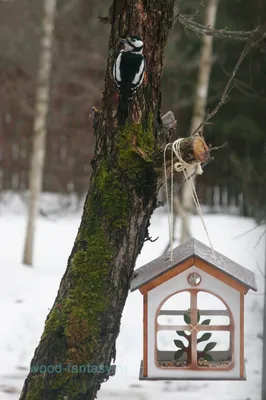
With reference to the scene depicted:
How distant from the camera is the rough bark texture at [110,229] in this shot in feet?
7.03

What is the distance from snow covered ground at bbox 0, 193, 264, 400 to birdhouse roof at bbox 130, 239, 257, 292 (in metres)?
1.69

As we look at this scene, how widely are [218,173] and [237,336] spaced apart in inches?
411

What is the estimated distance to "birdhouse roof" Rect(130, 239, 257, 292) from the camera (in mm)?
2043

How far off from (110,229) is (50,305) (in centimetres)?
395

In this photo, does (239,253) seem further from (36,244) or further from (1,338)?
(1,338)

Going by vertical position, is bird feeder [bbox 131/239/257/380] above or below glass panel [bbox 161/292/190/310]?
below

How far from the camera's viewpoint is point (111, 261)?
218cm

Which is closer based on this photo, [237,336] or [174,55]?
[237,336]

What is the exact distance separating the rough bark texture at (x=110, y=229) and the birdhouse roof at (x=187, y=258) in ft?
0.31

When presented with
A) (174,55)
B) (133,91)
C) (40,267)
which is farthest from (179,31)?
(133,91)

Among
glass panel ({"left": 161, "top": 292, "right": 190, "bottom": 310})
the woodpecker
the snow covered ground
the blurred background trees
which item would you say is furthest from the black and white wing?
the blurred background trees

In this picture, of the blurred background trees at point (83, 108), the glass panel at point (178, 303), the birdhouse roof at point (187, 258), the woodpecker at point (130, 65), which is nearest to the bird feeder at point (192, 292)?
the birdhouse roof at point (187, 258)

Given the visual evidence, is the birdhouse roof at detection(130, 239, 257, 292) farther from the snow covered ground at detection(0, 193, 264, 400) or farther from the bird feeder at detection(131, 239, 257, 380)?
the snow covered ground at detection(0, 193, 264, 400)

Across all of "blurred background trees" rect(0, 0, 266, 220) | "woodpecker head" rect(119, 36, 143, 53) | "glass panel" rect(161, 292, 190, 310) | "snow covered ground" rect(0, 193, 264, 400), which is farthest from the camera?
"blurred background trees" rect(0, 0, 266, 220)
